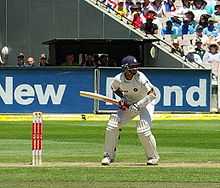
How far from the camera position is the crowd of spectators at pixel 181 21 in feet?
112

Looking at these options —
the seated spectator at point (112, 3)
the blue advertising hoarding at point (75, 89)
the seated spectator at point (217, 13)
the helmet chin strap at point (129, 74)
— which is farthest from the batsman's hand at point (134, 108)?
the seated spectator at point (112, 3)

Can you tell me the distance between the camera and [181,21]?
34969 mm

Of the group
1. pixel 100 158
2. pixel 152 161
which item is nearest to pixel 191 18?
pixel 100 158

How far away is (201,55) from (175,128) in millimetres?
9580

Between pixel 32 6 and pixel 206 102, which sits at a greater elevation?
pixel 32 6

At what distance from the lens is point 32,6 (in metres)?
36.3

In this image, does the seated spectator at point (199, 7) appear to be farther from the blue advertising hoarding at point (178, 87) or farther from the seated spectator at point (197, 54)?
the blue advertising hoarding at point (178, 87)

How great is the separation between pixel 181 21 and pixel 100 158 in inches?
776

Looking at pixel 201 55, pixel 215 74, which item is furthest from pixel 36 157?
pixel 201 55

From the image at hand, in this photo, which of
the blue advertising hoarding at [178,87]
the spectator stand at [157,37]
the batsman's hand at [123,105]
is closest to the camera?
the batsman's hand at [123,105]

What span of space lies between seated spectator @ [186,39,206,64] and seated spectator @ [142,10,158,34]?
2.19 metres

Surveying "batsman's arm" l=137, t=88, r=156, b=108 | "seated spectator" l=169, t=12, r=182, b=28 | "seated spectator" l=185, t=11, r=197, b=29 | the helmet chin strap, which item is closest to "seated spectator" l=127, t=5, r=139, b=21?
"seated spectator" l=169, t=12, r=182, b=28

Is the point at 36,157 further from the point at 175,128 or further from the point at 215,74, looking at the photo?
the point at 215,74

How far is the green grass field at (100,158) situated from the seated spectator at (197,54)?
772 cm
